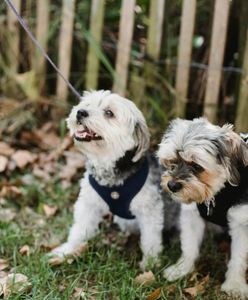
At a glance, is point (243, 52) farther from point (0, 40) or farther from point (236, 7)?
point (0, 40)

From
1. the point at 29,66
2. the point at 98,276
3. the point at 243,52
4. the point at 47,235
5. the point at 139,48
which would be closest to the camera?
the point at 98,276

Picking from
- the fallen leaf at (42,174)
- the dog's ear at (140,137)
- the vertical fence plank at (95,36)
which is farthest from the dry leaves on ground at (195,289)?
the vertical fence plank at (95,36)

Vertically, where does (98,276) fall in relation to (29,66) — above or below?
below

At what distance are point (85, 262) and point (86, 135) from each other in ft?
3.46

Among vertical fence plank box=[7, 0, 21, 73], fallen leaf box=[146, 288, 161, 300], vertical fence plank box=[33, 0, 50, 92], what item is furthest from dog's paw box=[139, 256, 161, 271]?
vertical fence plank box=[7, 0, 21, 73]

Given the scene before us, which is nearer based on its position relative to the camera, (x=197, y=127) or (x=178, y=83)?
(x=197, y=127)

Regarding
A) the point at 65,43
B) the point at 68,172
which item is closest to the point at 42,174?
the point at 68,172

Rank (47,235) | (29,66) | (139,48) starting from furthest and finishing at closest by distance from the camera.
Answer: (29,66)
(139,48)
(47,235)

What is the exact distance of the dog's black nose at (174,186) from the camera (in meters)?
3.64

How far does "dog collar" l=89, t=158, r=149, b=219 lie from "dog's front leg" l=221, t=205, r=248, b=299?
2.53 ft

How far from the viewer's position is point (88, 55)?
5.94 meters

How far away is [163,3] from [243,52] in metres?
0.94

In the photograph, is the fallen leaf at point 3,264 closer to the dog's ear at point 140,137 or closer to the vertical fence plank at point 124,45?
the dog's ear at point 140,137

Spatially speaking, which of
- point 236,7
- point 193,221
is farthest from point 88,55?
point 193,221
